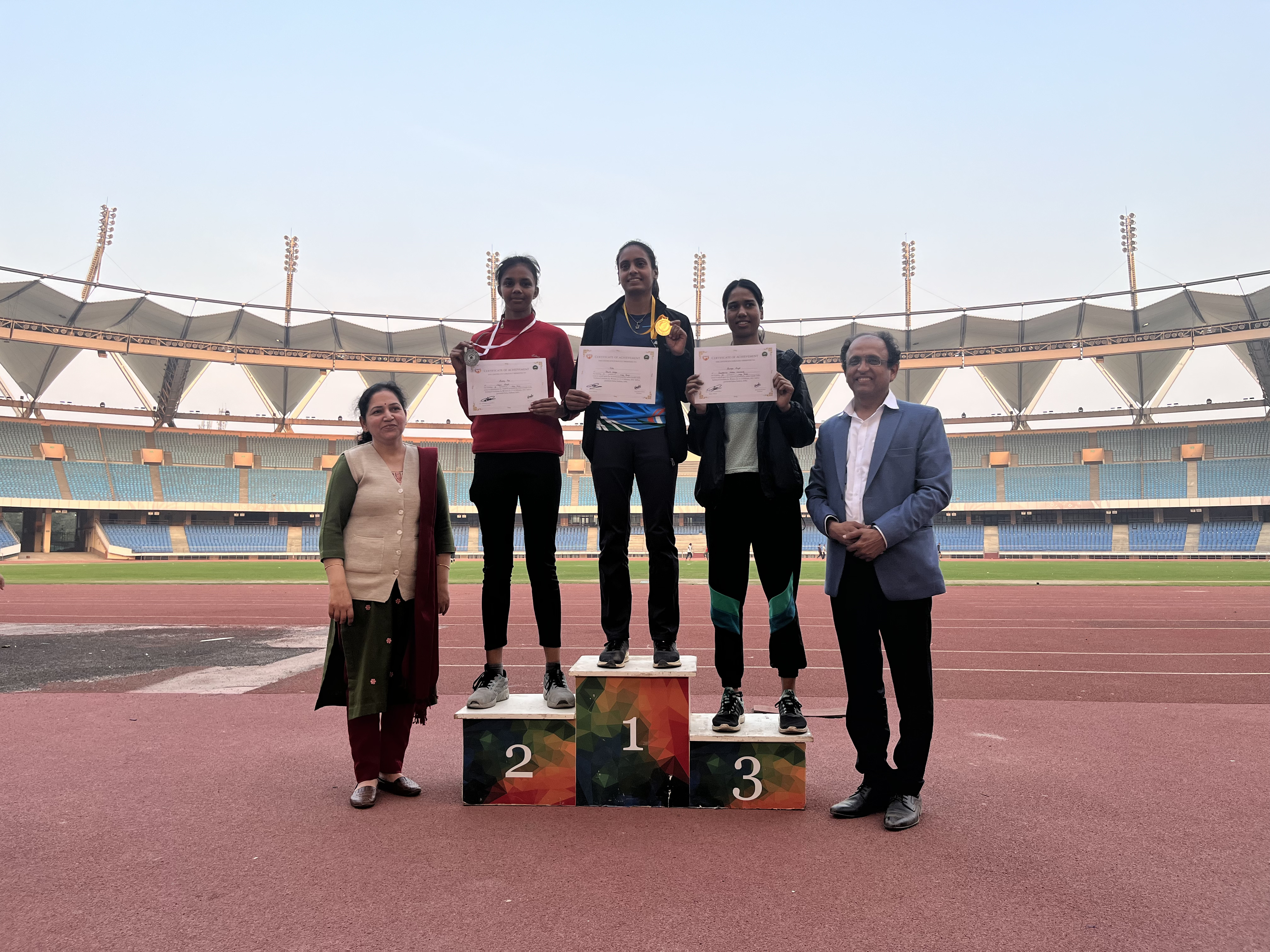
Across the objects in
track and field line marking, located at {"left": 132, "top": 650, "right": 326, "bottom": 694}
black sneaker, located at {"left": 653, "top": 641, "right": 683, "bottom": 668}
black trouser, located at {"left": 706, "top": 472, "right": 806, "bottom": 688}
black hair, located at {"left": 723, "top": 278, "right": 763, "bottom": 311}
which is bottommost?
track and field line marking, located at {"left": 132, "top": 650, "right": 326, "bottom": 694}

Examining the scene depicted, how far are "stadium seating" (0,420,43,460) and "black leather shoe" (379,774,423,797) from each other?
148 ft

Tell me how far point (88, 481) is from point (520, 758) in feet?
145

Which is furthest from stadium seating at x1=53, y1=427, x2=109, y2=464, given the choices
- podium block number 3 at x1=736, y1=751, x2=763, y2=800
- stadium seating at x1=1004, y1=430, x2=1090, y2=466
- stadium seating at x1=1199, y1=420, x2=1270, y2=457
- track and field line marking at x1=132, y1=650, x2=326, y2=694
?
stadium seating at x1=1199, y1=420, x2=1270, y2=457

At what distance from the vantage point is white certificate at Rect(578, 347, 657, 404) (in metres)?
3.68

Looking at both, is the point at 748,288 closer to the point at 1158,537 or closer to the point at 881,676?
the point at 881,676

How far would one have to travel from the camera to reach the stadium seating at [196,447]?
42.2m

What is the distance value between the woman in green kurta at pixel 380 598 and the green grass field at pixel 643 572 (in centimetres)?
1637

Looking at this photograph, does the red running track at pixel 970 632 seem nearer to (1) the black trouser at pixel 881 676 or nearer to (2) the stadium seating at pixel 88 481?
(1) the black trouser at pixel 881 676

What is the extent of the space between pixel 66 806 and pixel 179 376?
143ft

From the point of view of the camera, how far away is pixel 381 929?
2.35m

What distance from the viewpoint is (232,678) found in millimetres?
6812

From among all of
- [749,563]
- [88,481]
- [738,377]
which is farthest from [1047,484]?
[88,481]

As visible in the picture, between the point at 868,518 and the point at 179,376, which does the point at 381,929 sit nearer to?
the point at 868,518

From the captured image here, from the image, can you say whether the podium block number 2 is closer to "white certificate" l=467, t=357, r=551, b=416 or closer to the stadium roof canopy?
"white certificate" l=467, t=357, r=551, b=416
